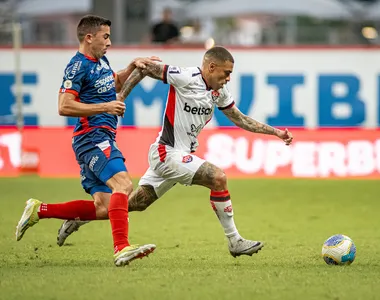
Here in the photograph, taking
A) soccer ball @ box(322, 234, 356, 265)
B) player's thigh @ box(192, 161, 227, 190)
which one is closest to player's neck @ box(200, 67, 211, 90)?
player's thigh @ box(192, 161, 227, 190)

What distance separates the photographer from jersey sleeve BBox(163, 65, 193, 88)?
9.41m

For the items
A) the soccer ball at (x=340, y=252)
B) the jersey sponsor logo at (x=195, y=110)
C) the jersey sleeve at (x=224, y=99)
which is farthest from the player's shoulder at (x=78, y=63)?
the soccer ball at (x=340, y=252)

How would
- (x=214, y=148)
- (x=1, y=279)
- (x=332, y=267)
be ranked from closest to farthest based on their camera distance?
1. (x=1, y=279)
2. (x=332, y=267)
3. (x=214, y=148)

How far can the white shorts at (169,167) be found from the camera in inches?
Result: 366

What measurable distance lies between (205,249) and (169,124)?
171 centimetres

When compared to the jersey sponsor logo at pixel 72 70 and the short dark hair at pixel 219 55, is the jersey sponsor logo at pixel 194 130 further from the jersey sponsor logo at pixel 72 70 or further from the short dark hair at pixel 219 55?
the jersey sponsor logo at pixel 72 70

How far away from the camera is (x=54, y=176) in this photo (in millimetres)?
18984

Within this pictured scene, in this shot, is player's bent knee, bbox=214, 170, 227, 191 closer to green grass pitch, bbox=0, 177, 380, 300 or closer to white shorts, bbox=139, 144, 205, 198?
white shorts, bbox=139, 144, 205, 198

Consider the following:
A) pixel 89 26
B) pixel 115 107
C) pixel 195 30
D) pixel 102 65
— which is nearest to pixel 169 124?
pixel 102 65

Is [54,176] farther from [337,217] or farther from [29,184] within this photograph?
[337,217]

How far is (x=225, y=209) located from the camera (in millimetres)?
9289

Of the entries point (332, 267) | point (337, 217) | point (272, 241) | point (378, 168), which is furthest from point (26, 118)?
point (332, 267)

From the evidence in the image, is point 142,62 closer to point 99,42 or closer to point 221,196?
point 99,42

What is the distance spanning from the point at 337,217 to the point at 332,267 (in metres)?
4.73
